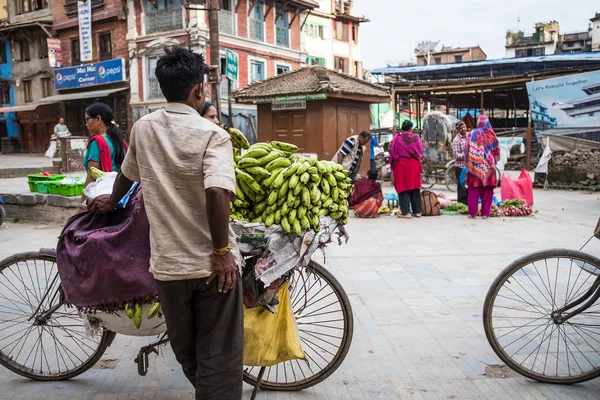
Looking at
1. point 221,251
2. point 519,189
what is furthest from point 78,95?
point 221,251

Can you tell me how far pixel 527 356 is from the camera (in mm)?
3613

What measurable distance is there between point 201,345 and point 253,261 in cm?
58

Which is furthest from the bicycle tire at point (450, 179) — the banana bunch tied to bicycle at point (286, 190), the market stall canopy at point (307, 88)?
the banana bunch tied to bicycle at point (286, 190)

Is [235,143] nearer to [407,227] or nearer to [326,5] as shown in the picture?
[407,227]

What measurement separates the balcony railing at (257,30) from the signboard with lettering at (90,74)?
6865mm

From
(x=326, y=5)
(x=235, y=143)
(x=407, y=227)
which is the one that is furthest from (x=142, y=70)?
(x=235, y=143)

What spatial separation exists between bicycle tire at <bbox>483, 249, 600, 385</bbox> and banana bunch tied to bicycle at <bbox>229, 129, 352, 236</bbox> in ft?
3.45

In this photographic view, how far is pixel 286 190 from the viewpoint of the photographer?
284 cm

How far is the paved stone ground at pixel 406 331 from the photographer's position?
3205mm

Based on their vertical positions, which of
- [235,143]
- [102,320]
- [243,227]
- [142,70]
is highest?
[142,70]

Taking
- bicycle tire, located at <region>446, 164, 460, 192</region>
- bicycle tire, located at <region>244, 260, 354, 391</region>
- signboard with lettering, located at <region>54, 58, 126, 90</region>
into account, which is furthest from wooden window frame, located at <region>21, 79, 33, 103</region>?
bicycle tire, located at <region>244, 260, 354, 391</region>

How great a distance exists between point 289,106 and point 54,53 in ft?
67.2

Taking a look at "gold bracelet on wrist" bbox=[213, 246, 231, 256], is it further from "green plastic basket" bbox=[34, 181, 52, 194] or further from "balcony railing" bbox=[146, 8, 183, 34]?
"balcony railing" bbox=[146, 8, 183, 34]

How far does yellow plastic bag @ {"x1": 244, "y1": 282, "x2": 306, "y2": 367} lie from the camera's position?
114 inches
